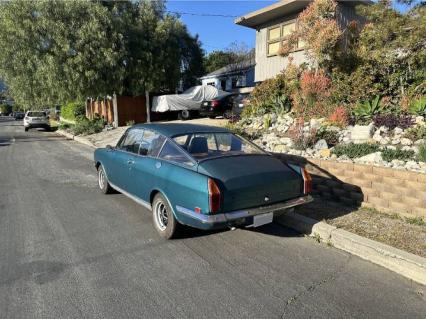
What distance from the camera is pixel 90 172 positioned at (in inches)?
361

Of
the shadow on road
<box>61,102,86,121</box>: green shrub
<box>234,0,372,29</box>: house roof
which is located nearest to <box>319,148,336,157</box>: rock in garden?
the shadow on road

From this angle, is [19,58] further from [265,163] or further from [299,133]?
[265,163]

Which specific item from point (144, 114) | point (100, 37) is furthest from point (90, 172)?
point (144, 114)

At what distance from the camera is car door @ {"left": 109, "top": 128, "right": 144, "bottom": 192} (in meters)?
5.32

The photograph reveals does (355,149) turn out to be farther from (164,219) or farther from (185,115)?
(185,115)

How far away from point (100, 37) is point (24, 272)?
57.0ft

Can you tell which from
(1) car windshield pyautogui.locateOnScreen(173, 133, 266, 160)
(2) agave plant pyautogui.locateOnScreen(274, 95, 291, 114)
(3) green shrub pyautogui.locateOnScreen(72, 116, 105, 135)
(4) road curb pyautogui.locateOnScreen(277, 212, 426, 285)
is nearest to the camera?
(4) road curb pyautogui.locateOnScreen(277, 212, 426, 285)

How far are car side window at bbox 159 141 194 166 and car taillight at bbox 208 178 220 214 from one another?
1.77ft

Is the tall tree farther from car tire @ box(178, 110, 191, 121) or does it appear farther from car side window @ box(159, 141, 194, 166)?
car side window @ box(159, 141, 194, 166)

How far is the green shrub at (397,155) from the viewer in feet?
18.9

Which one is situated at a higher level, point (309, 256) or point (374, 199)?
point (374, 199)

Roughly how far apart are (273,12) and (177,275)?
548 inches

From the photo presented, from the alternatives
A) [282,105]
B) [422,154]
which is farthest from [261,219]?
[282,105]

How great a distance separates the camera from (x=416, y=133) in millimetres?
6672
